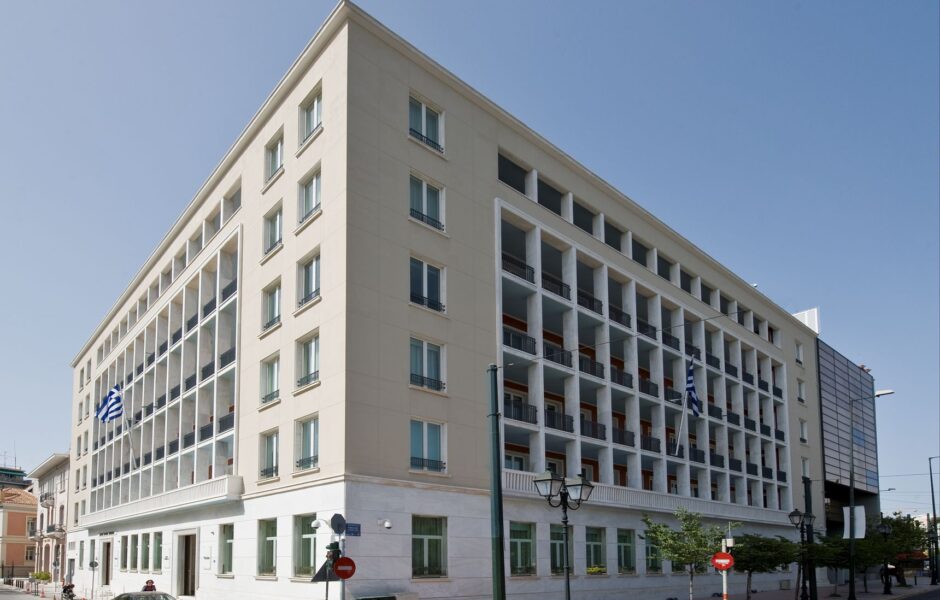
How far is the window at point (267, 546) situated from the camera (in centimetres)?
3309

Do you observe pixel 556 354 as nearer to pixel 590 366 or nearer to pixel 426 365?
pixel 590 366

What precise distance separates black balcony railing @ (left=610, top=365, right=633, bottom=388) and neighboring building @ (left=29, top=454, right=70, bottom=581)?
4795 centimetres

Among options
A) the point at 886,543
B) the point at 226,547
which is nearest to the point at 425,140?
the point at 226,547

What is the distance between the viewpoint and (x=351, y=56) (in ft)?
105

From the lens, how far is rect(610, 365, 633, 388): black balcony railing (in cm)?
4384

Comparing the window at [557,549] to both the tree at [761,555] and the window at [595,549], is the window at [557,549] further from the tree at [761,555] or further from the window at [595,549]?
the tree at [761,555]

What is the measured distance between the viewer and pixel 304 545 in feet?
102

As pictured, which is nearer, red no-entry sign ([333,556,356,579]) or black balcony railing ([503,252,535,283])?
red no-entry sign ([333,556,356,579])

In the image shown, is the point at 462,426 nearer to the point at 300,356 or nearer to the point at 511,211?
the point at 300,356

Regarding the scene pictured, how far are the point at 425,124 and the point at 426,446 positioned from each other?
1270cm

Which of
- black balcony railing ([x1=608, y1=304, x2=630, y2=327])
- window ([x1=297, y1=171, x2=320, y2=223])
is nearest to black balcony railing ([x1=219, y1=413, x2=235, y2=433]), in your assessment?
window ([x1=297, y1=171, x2=320, y2=223])

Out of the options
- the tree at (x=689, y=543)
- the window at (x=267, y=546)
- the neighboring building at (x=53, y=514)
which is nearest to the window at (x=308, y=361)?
the window at (x=267, y=546)

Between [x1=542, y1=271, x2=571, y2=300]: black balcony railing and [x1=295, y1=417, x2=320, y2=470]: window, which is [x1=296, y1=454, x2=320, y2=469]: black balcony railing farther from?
[x1=542, y1=271, x2=571, y2=300]: black balcony railing

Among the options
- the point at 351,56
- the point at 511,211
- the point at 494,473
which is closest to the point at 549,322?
the point at 511,211
